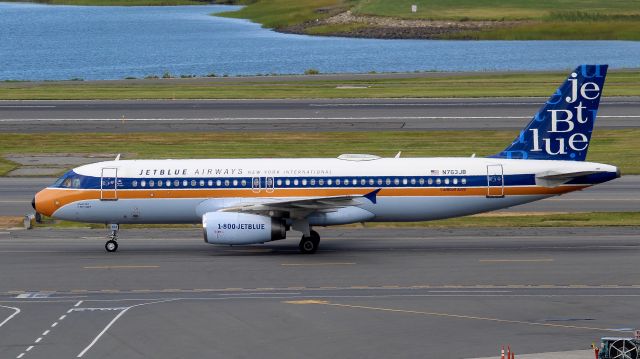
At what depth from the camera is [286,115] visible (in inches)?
3531

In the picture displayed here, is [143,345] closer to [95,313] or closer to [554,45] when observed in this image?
[95,313]

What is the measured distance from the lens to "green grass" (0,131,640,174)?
73.2 m

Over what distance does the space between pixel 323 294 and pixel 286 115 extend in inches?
1998

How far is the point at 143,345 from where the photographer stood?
3341 cm

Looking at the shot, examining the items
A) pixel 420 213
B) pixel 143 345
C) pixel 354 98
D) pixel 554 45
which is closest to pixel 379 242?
pixel 420 213

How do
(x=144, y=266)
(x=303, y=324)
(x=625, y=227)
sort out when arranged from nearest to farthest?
(x=303, y=324) < (x=144, y=266) < (x=625, y=227)

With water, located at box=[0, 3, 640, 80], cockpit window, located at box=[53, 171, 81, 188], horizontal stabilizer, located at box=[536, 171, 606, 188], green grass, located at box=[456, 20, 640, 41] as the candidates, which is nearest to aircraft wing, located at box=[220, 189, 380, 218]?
cockpit window, located at box=[53, 171, 81, 188]

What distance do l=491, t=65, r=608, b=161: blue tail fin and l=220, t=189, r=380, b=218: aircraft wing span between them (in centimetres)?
724

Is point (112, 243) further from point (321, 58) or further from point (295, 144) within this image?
point (321, 58)

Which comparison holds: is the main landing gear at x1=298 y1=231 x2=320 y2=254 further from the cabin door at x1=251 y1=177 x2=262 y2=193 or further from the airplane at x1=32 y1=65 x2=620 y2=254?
the cabin door at x1=251 y1=177 x2=262 y2=193

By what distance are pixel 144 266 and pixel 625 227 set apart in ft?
74.3

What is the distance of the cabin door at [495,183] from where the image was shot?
157 ft

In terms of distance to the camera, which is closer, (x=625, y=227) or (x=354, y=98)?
(x=625, y=227)

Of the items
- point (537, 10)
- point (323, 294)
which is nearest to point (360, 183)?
point (323, 294)
